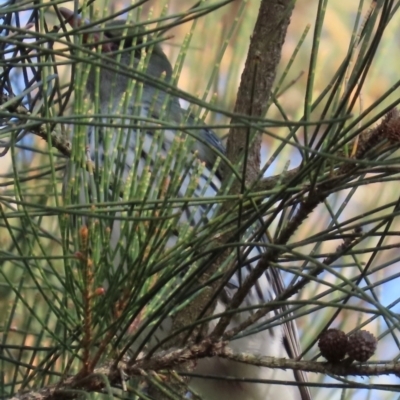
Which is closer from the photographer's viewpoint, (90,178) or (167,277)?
(167,277)

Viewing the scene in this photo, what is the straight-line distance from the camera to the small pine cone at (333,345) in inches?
34.4

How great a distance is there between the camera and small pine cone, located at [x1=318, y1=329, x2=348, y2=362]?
873 millimetres

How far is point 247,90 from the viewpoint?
1.28m

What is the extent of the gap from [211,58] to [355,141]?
1.17m

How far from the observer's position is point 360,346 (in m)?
0.87

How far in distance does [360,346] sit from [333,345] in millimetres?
28

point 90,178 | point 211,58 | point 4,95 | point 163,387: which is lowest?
point 163,387

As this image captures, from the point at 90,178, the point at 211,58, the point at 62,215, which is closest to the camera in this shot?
the point at 62,215

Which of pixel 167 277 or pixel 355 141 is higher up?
pixel 355 141

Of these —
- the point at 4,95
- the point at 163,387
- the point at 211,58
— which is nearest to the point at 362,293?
the point at 163,387

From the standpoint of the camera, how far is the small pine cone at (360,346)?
2.85 feet

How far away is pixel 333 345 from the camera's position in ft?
2.88

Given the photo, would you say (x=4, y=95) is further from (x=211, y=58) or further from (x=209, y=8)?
(x=211, y=58)

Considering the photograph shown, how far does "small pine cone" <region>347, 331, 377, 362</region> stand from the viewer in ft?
2.85
